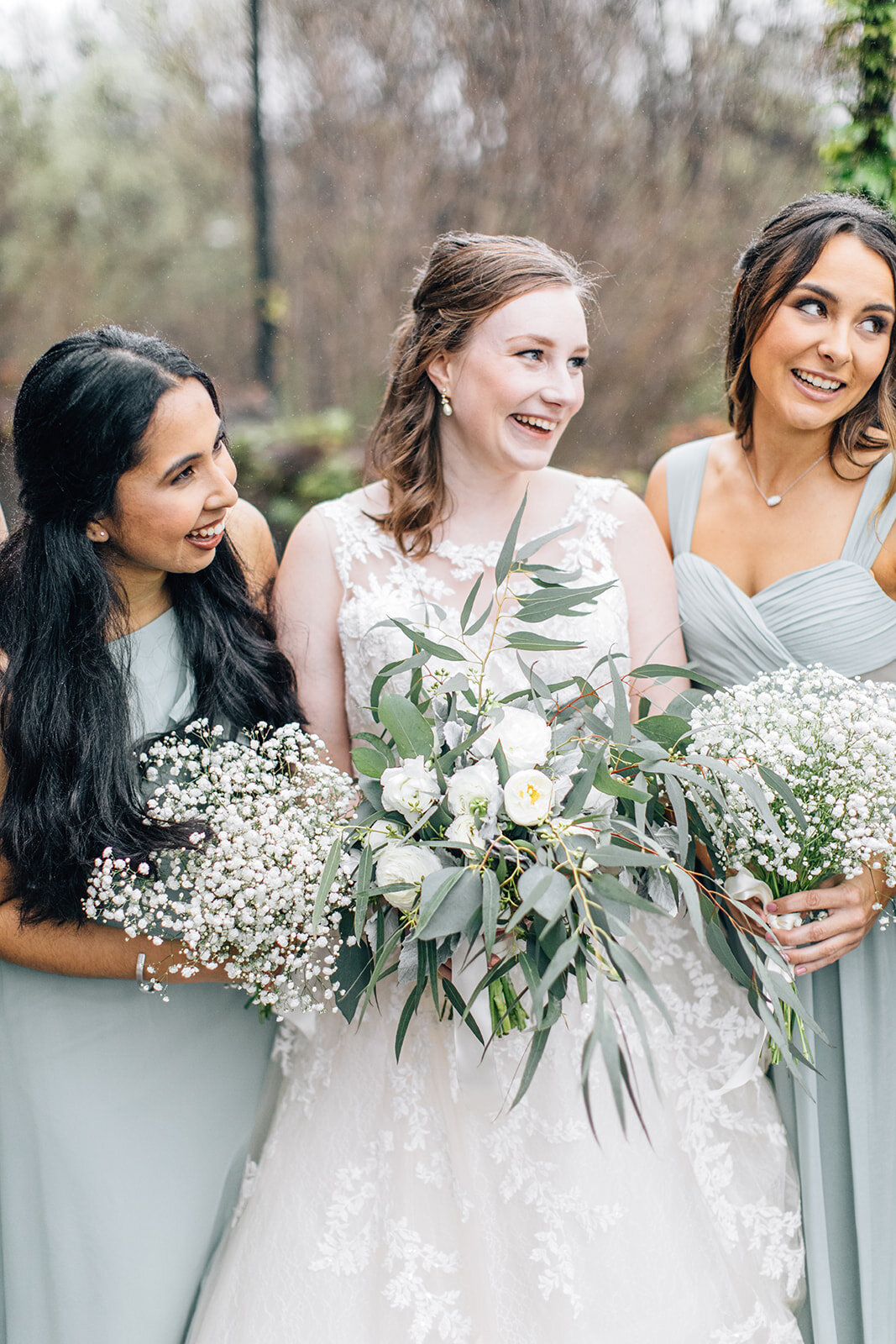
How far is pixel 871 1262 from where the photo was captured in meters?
2.15

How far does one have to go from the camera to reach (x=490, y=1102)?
2.00 metres

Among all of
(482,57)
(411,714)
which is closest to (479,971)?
(411,714)

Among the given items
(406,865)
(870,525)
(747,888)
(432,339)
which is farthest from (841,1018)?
(432,339)

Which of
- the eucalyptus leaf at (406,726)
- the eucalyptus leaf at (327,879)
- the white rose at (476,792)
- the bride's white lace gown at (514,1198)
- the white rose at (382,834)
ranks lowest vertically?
the bride's white lace gown at (514,1198)

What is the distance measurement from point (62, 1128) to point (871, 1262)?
5.63 ft

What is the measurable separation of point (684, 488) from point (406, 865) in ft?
4.88

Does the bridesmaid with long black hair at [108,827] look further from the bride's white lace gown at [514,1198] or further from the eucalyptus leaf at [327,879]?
the eucalyptus leaf at [327,879]

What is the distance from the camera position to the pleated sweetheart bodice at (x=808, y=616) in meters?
2.35

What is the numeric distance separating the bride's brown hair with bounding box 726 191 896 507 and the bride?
0.45 meters

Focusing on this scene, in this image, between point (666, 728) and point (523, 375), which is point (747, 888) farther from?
point (523, 375)

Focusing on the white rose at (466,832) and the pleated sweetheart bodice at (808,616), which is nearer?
the white rose at (466,832)

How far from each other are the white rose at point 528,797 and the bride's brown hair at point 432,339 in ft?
3.14

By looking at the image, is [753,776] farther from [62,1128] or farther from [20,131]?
[20,131]

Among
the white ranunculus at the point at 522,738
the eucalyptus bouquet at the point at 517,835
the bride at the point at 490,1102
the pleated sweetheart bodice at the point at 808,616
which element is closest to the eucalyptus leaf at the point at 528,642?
the eucalyptus bouquet at the point at 517,835
